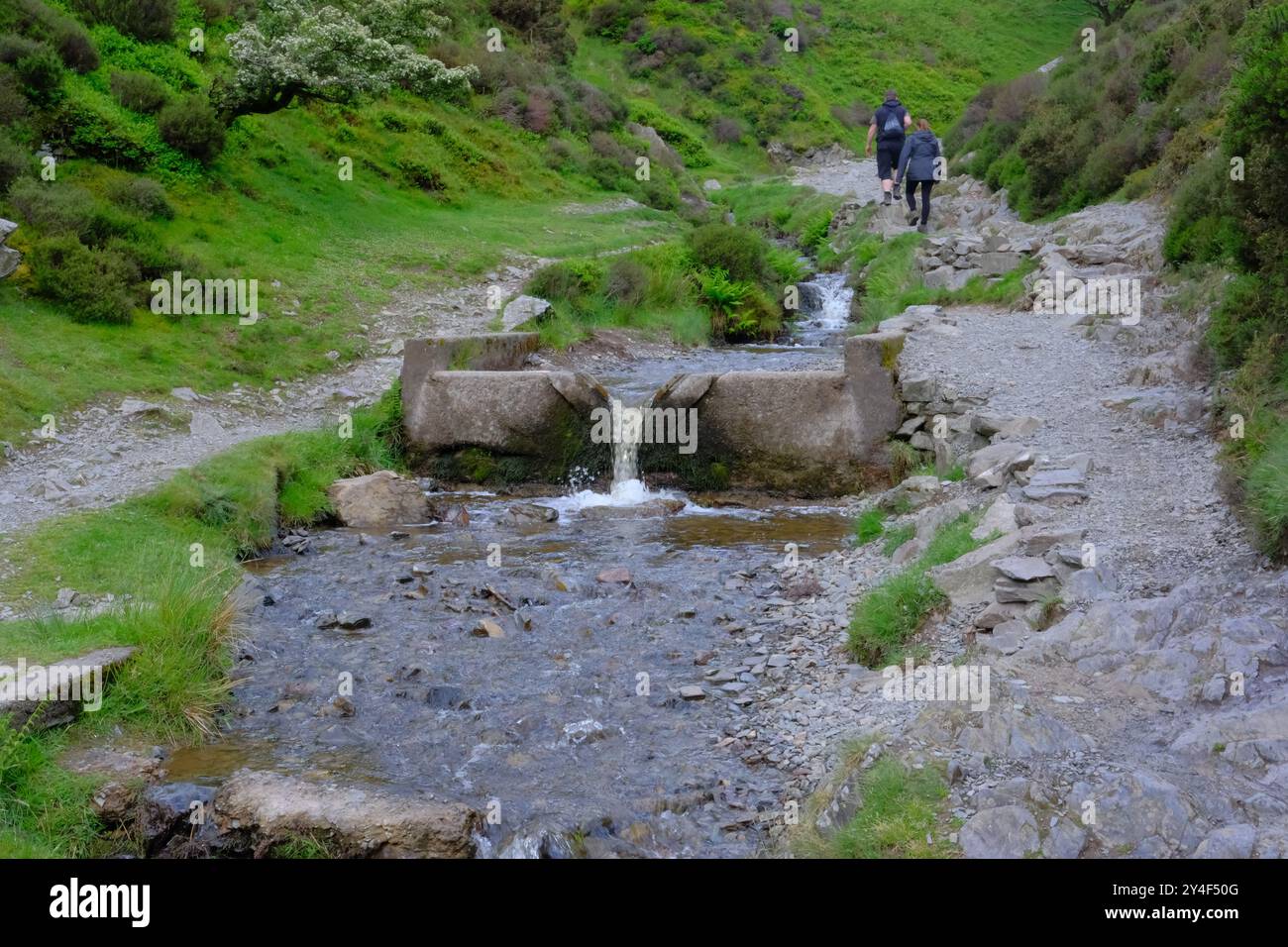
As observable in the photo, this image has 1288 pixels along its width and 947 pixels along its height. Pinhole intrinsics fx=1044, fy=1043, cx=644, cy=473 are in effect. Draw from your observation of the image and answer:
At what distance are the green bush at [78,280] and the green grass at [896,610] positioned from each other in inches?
417

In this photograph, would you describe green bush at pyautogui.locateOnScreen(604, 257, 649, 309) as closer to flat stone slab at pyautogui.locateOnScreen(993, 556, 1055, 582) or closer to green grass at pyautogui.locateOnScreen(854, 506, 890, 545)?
green grass at pyautogui.locateOnScreen(854, 506, 890, 545)

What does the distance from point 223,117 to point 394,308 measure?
6.01 m

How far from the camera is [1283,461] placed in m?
6.34

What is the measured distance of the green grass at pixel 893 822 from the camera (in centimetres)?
469

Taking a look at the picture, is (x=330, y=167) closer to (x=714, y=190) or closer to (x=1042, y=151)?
(x=1042, y=151)

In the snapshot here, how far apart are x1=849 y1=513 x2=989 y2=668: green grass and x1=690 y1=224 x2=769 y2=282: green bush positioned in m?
14.5

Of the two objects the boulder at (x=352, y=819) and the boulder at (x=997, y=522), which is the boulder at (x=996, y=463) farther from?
the boulder at (x=352, y=819)

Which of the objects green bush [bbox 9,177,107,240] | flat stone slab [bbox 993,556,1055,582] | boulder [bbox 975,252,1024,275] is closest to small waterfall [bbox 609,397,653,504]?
flat stone slab [bbox 993,556,1055,582]

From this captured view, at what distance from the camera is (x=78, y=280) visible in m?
13.3

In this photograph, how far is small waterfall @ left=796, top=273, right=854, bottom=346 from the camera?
67.0 ft

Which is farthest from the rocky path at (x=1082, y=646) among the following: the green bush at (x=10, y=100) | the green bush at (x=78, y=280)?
the green bush at (x=10, y=100)

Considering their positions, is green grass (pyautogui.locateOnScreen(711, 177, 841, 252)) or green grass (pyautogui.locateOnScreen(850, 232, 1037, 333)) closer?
green grass (pyautogui.locateOnScreen(850, 232, 1037, 333))

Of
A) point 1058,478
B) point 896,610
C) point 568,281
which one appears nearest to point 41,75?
point 568,281
